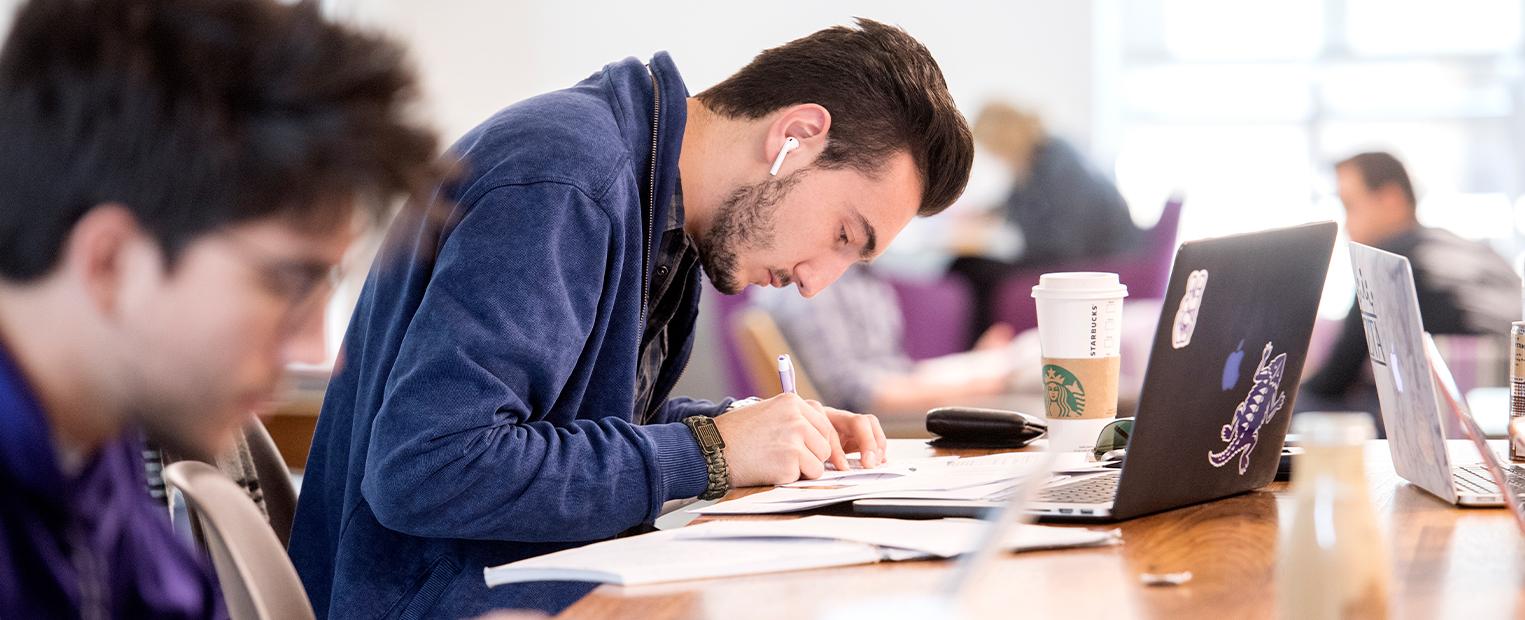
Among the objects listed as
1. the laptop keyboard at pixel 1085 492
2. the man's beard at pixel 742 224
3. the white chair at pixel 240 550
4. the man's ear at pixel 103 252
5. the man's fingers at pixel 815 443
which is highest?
the man's ear at pixel 103 252

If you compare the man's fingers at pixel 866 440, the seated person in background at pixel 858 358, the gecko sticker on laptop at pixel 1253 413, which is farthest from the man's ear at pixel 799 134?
the seated person in background at pixel 858 358

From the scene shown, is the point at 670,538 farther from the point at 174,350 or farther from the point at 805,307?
the point at 805,307

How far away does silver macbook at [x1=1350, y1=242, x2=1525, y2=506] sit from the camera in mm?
1155

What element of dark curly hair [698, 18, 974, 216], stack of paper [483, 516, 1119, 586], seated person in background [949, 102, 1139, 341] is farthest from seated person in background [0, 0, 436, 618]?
seated person in background [949, 102, 1139, 341]

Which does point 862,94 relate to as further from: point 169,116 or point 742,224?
point 169,116

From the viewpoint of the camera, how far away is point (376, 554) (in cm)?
135

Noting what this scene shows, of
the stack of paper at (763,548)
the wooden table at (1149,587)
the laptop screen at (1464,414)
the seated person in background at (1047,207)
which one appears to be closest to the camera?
the wooden table at (1149,587)

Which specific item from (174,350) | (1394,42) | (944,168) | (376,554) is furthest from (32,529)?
(1394,42)

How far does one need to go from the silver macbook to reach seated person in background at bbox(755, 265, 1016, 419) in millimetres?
2384

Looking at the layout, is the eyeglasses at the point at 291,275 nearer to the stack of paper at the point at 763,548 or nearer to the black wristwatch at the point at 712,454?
the stack of paper at the point at 763,548

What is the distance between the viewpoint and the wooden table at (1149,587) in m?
0.85

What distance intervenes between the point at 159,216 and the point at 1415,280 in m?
3.69

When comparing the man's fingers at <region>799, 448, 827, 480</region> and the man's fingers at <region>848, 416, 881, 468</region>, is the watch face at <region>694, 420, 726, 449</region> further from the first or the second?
the man's fingers at <region>848, 416, 881, 468</region>

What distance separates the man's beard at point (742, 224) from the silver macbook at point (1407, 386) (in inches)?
24.8
